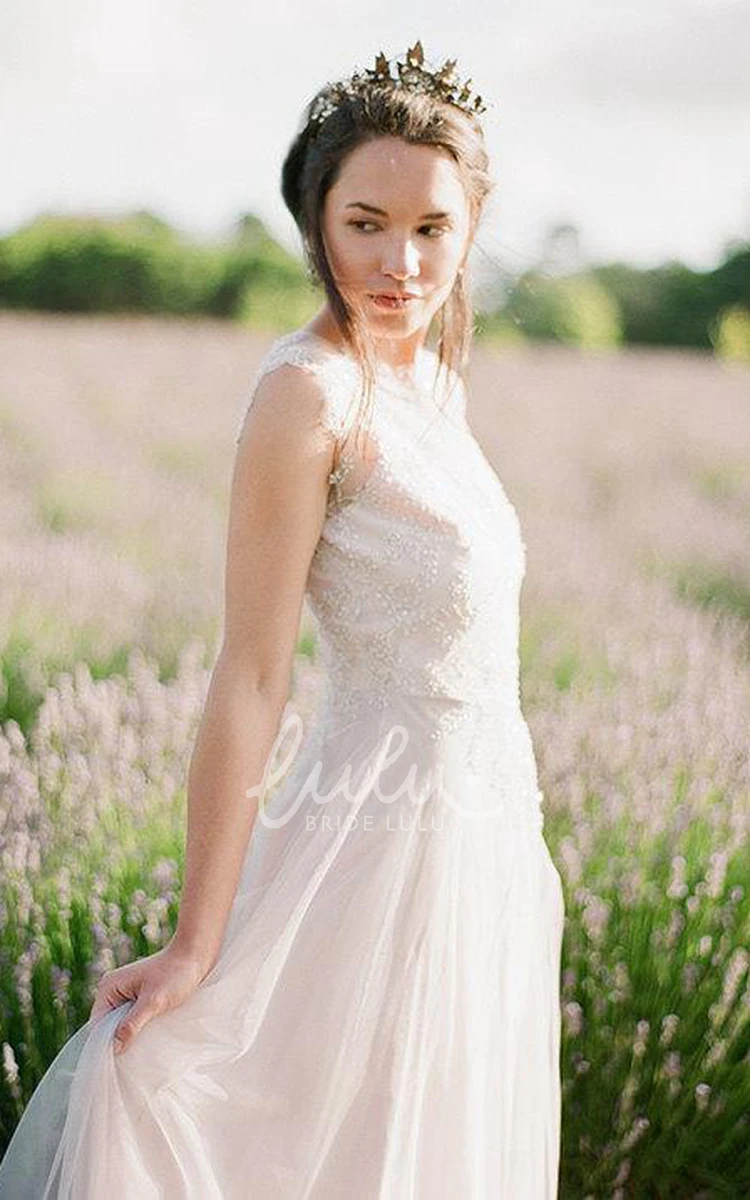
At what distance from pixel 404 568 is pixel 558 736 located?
1.27 metres

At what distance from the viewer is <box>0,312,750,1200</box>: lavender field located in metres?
2.42

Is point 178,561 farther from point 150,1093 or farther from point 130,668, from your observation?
point 150,1093

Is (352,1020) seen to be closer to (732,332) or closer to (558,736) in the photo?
(558,736)

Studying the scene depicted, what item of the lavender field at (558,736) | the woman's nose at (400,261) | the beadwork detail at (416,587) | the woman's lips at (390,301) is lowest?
the lavender field at (558,736)

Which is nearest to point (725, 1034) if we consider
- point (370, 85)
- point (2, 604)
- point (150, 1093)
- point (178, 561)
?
point (150, 1093)

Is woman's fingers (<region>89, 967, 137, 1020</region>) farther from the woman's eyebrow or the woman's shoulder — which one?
the woman's eyebrow

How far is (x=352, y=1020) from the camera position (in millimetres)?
1661

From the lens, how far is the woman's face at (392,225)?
5.63 ft

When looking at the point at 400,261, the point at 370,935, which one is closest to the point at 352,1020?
the point at 370,935

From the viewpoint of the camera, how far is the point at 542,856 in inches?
73.4

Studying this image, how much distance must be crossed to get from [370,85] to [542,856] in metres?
0.88

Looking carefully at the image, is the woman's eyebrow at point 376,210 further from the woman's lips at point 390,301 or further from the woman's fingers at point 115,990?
the woman's fingers at point 115,990

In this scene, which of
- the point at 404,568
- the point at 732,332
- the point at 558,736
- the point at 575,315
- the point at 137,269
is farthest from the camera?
the point at 575,315

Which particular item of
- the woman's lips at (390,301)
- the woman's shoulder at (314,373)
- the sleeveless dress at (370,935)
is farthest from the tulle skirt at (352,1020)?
the woman's lips at (390,301)
